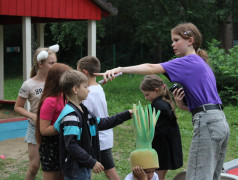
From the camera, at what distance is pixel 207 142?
3.14 m

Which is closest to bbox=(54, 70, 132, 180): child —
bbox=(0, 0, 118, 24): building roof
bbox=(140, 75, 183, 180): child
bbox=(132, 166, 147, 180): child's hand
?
bbox=(132, 166, 147, 180): child's hand

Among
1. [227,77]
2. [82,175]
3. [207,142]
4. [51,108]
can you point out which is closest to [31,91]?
[51,108]

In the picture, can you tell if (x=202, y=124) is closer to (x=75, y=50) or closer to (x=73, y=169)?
(x=73, y=169)

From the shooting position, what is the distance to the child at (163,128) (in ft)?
13.4

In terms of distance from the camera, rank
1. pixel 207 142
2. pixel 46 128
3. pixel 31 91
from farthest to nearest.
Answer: pixel 31 91
pixel 46 128
pixel 207 142

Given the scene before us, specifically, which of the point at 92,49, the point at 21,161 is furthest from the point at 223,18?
the point at 21,161

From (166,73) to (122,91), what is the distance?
12.4m

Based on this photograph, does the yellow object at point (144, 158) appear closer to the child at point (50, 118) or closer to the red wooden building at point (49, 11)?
the child at point (50, 118)

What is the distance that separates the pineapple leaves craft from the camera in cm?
304

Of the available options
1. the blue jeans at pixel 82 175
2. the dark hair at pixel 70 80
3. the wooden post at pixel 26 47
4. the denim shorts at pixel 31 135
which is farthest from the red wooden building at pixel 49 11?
the blue jeans at pixel 82 175

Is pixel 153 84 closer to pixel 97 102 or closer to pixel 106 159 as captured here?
pixel 97 102

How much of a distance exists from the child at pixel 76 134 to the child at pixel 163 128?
3.56 feet

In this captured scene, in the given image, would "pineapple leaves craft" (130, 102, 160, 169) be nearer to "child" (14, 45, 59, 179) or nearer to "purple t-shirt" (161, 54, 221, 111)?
"purple t-shirt" (161, 54, 221, 111)

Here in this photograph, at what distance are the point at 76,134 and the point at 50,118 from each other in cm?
51
